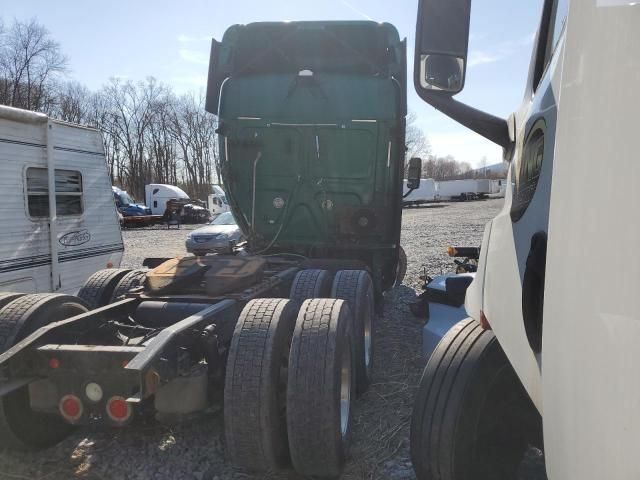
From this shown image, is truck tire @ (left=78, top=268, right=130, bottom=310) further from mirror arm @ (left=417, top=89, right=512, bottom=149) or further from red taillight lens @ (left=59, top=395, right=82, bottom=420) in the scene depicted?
mirror arm @ (left=417, top=89, right=512, bottom=149)

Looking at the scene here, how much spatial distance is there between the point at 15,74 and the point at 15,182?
50.4 m

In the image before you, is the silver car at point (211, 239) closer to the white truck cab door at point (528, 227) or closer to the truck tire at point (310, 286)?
the truck tire at point (310, 286)

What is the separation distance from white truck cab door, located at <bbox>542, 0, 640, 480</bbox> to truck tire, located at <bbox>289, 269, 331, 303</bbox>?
3.47 meters

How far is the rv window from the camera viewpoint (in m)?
6.89

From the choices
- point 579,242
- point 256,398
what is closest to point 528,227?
point 579,242

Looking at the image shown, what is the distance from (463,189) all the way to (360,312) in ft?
205

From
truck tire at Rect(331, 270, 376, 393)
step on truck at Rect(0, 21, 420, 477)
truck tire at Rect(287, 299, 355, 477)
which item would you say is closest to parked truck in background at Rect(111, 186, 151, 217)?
step on truck at Rect(0, 21, 420, 477)

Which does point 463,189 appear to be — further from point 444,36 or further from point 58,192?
point 444,36

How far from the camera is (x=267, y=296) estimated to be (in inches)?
189

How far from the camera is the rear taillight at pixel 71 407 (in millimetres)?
2795

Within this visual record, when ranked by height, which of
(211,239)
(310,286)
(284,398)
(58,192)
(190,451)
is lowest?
(190,451)

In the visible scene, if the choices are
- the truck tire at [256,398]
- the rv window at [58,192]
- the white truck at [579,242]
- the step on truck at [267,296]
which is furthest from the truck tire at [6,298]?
the rv window at [58,192]

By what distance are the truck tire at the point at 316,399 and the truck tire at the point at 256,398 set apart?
100 millimetres

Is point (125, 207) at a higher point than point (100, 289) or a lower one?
lower
